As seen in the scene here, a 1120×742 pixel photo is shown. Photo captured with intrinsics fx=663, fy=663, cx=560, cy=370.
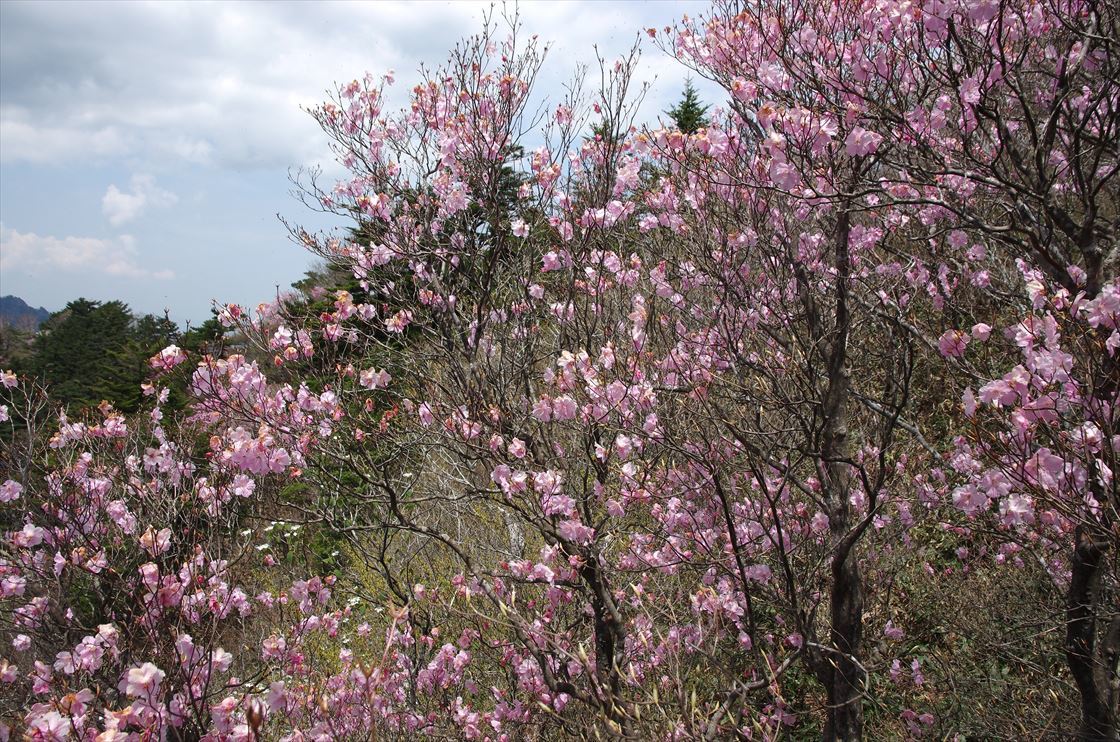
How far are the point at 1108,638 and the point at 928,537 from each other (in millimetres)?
3955

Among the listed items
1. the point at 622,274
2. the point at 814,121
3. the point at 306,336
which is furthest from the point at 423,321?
the point at 814,121

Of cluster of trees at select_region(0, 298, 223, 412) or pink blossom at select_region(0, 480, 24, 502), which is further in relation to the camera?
cluster of trees at select_region(0, 298, 223, 412)

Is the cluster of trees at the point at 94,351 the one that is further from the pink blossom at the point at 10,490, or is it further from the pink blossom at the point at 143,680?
the pink blossom at the point at 143,680

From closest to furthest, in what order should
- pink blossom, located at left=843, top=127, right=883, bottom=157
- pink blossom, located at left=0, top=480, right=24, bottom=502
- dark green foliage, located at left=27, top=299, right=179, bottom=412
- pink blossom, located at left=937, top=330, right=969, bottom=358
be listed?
1. pink blossom, located at left=937, top=330, right=969, bottom=358
2. pink blossom, located at left=843, top=127, right=883, bottom=157
3. pink blossom, located at left=0, top=480, right=24, bottom=502
4. dark green foliage, located at left=27, top=299, right=179, bottom=412

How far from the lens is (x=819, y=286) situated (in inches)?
189

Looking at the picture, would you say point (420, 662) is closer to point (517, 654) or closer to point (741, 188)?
point (517, 654)

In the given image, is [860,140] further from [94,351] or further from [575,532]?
[94,351]

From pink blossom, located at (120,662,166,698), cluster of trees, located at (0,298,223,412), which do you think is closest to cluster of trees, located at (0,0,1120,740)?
pink blossom, located at (120,662,166,698)

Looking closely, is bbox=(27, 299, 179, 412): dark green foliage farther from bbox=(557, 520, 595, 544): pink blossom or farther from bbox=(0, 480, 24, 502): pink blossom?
bbox=(557, 520, 595, 544): pink blossom

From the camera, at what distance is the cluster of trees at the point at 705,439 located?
284 centimetres

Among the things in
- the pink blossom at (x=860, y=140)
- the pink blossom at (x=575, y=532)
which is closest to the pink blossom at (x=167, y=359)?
the pink blossom at (x=575, y=532)

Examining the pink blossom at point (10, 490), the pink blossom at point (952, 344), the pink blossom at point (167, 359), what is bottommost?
the pink blossom at point (10, 490)

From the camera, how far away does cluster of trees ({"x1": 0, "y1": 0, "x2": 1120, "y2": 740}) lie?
2844 mm

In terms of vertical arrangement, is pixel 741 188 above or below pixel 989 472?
above
